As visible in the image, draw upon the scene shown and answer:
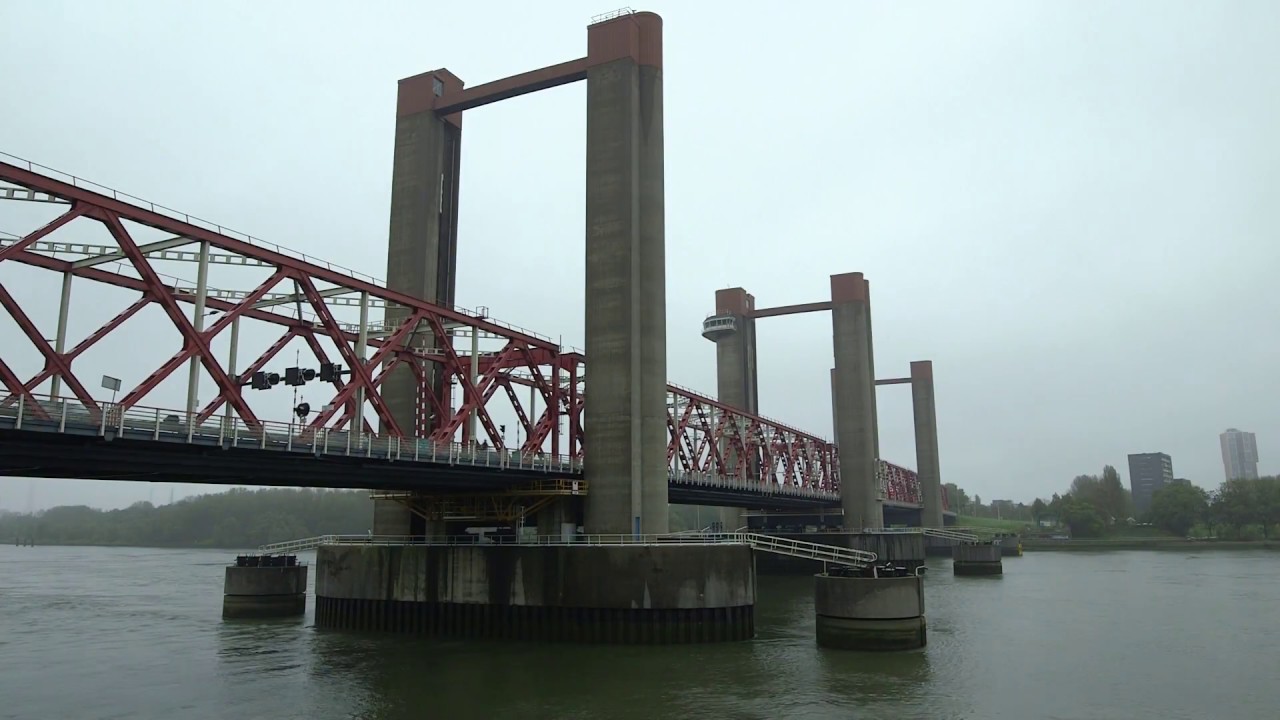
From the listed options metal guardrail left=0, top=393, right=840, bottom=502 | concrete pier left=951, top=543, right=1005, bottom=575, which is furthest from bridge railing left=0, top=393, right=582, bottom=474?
concrete pier left=951, top=543, right=1005, bottom=575

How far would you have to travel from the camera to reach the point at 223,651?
45.8m

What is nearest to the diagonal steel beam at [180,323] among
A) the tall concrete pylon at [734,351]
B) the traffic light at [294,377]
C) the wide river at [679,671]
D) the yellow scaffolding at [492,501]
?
the traffic light at [294,377]

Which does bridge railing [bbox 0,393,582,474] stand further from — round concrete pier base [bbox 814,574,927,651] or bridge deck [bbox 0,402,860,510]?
round concrete pier base [bbox 814,574,927,651]

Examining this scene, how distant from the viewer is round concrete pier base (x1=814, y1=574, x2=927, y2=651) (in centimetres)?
4369

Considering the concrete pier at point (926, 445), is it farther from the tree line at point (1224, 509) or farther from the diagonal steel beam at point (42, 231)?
the diagonal steel beam at point (42, 231)

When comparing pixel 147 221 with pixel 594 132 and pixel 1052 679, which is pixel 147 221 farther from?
pixel 1052 679

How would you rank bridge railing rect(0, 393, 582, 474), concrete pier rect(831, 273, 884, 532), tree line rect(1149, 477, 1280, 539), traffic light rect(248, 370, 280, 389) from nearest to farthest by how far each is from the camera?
bridge railing rect(0, 393, 582, 474)
traffic light rect(248, 370, 280, 389)
concrete pier rect(831, 273, 884, 532)
tree line rect(1149, 477, 1280, 539)

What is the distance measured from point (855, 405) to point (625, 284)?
237ft

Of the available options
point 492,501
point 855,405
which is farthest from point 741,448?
point 492,501

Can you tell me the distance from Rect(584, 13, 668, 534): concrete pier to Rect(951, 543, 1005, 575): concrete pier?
59.2m

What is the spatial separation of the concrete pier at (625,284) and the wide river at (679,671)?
11.6 metres

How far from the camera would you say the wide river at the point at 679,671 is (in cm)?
3212

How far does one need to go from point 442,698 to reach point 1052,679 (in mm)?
25685

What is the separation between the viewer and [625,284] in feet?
182
